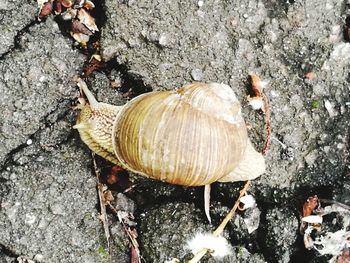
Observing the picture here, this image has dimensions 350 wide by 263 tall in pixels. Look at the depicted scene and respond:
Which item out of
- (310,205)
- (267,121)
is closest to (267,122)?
(267,121)

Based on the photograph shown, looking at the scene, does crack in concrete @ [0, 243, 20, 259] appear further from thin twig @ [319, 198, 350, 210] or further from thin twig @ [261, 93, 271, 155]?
thin twig @ [319, 198, 350, 210]

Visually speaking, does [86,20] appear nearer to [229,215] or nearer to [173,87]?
[173,87]

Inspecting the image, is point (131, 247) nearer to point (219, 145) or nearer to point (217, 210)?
point (217, 210)

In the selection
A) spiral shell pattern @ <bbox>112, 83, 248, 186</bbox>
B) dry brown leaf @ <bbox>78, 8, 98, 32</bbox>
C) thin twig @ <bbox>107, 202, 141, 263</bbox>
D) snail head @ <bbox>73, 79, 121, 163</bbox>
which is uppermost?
dry brown leaf @ <bbox>78, 8, 98, 32</bbox>

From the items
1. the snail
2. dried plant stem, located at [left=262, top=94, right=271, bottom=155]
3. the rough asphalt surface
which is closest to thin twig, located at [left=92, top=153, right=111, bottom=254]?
the rough asphalt surface

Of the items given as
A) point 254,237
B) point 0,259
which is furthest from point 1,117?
point 254,237

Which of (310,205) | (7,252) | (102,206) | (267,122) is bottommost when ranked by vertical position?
(7,252)

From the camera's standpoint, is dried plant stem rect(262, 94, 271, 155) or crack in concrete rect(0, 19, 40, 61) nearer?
crack in concrete rect(0, 19, 40, 61)
